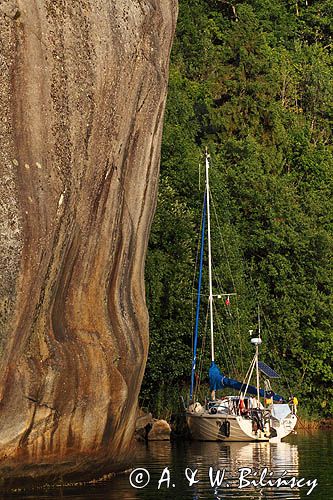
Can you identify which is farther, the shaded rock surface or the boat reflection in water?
the shaded rock surface

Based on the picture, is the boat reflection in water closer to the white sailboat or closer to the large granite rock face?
the white sailboat

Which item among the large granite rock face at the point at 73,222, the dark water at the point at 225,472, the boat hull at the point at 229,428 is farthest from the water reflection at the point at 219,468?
the large granite rock face at the point at 73,222

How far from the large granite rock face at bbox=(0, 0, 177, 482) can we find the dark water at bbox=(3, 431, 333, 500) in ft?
3.18

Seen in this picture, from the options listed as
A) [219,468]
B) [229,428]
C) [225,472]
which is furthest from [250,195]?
[225,472]

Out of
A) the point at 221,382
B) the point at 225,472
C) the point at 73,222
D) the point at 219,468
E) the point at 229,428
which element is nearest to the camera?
the point at 73,222

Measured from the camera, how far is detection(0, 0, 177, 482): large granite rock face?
24281 mm

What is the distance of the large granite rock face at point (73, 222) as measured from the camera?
2428 centimetres

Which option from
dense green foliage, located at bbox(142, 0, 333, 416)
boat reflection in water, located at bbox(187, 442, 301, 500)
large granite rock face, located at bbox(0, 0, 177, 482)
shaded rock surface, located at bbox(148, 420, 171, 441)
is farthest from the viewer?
dense green foliage, located at bbox(142, 0, 333, 416)

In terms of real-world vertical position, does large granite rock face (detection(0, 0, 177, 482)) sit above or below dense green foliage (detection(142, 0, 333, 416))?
below

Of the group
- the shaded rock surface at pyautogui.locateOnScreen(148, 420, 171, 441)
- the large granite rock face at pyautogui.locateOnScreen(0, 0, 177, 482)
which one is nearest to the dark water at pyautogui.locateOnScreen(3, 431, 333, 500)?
the large granite rock face at pyautogui.locateOnScreen(0, 0, 177, 482)

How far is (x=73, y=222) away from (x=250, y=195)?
37478 millimetres

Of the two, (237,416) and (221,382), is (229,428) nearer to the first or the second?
(237,416)

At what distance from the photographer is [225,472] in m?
31.6

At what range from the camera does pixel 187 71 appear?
75000 millimetres
